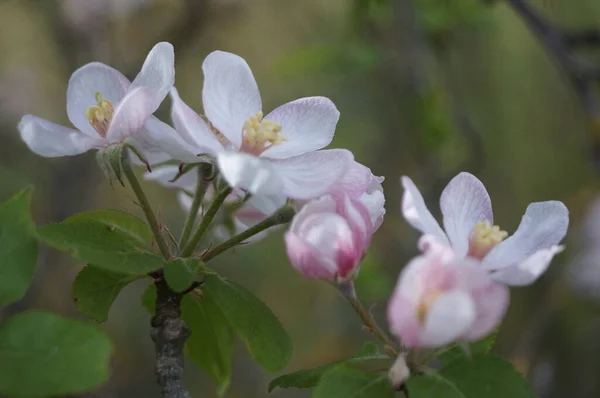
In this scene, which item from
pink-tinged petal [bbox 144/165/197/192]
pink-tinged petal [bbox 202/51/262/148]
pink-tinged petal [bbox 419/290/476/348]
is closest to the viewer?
pink-tinged petal [bbox 419/290/476/348]

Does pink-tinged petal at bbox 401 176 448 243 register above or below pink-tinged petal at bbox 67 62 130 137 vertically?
below

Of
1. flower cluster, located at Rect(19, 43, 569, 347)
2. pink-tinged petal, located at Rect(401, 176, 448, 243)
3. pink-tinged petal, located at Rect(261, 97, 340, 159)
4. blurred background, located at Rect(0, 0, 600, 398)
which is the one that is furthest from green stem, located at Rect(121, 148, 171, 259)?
blurred background, located at Rect(0, 0, 600, 398)

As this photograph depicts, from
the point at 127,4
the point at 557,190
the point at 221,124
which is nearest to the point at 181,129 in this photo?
the point at 221,124

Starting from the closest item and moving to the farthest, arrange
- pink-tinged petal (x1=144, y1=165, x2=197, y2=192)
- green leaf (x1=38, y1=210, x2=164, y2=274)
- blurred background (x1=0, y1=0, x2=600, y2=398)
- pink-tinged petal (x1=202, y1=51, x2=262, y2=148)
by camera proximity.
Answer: green leaf (x1=38, y1=210, x2=164, y2=274) < pink-tinged petal (x1=202, y1=51, x2=262, y2=148) < pink-tinged petal (x1=144, y1=165, x2=197, y2=192) < blurred background (x1=0, y1=0, x2=600, y2=398)

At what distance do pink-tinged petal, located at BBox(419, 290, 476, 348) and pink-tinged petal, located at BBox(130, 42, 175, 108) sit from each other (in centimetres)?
31

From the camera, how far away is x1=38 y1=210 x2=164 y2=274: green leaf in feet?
1.86

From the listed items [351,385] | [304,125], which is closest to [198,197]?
[304,125]

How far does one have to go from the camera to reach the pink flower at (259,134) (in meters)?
0.60

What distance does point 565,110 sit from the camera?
399 centimetres

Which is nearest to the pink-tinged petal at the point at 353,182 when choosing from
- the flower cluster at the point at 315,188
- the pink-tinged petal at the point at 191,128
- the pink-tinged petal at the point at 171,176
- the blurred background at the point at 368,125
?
the flower cluster at the point at 315,188

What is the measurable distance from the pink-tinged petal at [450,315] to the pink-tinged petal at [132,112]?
0.98 feet

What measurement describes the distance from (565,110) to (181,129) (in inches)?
149

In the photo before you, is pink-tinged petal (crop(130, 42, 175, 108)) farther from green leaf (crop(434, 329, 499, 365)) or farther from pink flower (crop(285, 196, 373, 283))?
green leaf (crop(434, 329, 499, 365))

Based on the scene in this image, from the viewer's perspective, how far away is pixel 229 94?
27.3 inches
